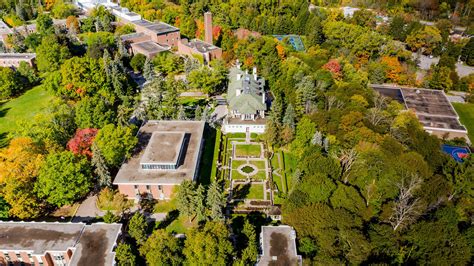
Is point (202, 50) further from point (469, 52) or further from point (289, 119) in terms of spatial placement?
point (469, 52)

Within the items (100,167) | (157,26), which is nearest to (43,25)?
(157,26)

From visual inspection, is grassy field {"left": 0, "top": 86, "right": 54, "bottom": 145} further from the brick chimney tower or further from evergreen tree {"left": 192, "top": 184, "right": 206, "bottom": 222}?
the brick chimney tower

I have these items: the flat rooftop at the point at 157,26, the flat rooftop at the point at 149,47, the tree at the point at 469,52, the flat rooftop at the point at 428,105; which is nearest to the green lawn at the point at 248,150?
the flat rooftop at the point at 428,105

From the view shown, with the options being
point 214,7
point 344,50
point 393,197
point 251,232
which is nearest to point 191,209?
point 251,232

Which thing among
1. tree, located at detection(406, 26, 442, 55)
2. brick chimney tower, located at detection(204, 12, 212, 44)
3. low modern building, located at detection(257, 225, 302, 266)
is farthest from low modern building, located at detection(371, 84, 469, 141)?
brick chimney tower, located at detection(204, 12, 212, 44)

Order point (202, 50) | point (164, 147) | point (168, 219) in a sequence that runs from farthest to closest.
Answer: point (202, 50) → point (164, 147) → point (168, 219)
